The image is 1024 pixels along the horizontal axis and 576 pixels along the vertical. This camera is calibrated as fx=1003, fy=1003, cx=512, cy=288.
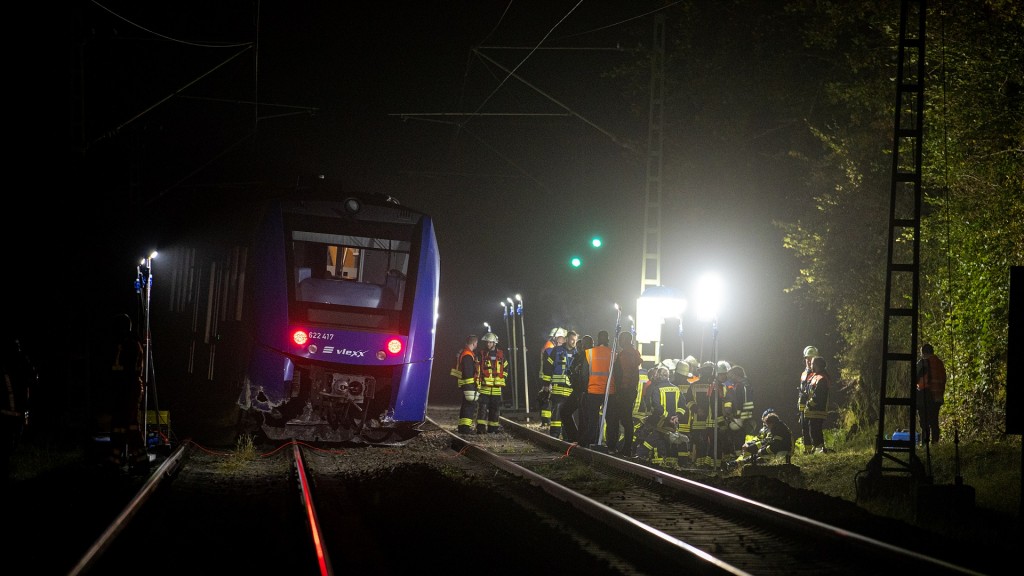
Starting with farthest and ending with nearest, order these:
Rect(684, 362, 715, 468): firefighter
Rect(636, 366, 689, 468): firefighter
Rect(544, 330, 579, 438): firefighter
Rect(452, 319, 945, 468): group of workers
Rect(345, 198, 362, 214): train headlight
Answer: Rect(544, 330, 579, 438): firefighter < Rect(684, 362, 715, 468): firefighter < Rect(636, 366, 689, 468): firefighter < Rect(452, 319, 945, 468): group of workers < Rect(345, 198, 362, 214): train headlight

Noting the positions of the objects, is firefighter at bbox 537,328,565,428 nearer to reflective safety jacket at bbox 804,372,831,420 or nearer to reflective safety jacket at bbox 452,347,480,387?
reflective safety jacket at bbox 452,347,480,387

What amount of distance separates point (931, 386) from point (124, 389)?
36.7ft

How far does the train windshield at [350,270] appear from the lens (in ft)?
46.5

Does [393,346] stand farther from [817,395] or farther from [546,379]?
[817,395]

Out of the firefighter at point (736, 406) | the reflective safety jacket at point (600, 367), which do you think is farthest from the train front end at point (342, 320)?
the firefighter at point (736, 406)

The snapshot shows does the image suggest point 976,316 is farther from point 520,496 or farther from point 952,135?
point 520,496

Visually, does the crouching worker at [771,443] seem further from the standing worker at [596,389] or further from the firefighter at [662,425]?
the standing worker at [596,389]

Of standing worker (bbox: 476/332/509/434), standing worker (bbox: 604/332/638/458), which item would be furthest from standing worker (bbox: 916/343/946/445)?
standing worker (bbox: 476/332/509/434)

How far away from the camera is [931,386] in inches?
587

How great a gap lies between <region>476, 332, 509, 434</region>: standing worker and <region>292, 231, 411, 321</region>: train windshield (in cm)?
456

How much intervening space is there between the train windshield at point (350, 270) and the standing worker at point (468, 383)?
12.7 ft

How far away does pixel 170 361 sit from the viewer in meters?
26.3

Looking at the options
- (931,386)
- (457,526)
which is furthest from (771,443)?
(457,526)

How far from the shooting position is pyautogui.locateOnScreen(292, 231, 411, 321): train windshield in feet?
46.5
